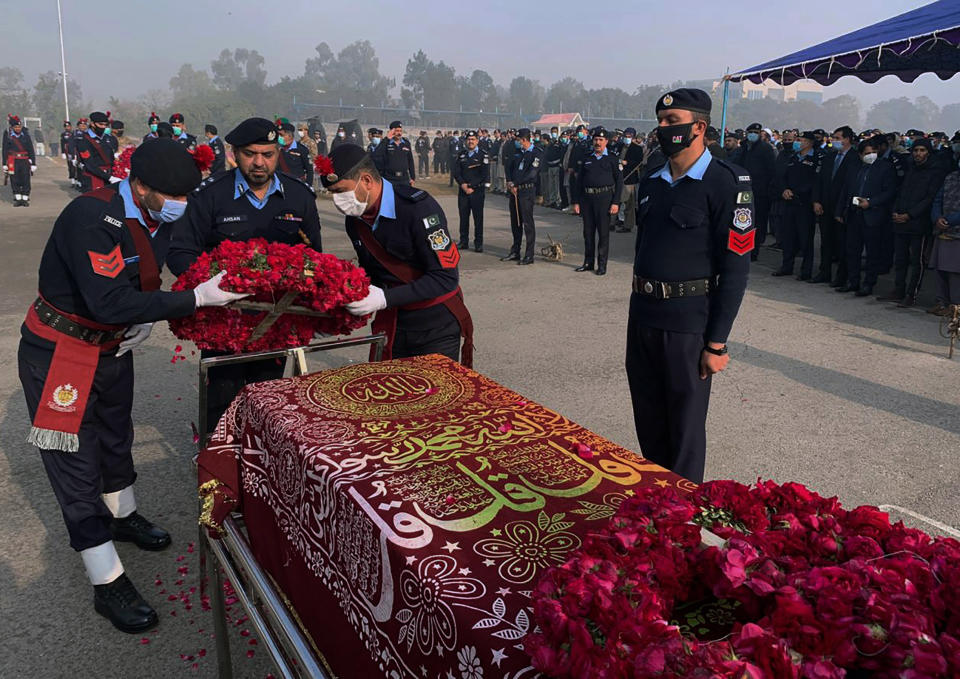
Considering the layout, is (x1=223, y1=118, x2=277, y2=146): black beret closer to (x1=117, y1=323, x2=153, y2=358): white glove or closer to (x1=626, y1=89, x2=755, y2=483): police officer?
(x1=117, y1=323, x2=153, y2=358): white glove

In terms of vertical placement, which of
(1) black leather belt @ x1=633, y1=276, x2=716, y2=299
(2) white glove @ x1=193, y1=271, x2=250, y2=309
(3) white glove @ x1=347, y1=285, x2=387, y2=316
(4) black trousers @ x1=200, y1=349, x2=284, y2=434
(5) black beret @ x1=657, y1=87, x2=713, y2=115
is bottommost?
(4) black trousers @ x1=200, y1=349, x2=284, y2=434

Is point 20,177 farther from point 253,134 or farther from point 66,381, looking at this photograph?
point 66,381

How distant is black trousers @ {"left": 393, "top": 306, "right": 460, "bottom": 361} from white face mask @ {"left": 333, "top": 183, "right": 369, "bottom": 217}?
59 centimetres

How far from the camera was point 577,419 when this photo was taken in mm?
5266

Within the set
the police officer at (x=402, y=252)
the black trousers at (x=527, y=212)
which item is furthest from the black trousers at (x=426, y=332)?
the black trousers at (x=527, y=212)

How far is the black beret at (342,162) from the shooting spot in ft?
11.3

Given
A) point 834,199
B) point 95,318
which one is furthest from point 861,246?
point 95,318

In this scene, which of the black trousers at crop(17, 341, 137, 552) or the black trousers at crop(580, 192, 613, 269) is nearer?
the black trousers at crop(17, 341, 137, 552)

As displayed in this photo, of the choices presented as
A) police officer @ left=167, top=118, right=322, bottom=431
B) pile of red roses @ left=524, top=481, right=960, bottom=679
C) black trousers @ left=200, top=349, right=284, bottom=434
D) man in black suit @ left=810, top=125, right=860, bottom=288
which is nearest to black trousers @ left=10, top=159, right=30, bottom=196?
police officer @ left=167, top=118, right=322, bottom=431

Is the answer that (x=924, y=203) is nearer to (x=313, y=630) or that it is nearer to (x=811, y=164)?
(x=811, y=164)

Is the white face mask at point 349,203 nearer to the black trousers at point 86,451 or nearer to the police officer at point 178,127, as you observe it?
the black trousers at point 86,451

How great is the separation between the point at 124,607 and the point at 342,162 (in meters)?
2.32

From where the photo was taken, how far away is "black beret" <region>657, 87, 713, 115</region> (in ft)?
10.9

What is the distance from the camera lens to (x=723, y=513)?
1.54m
